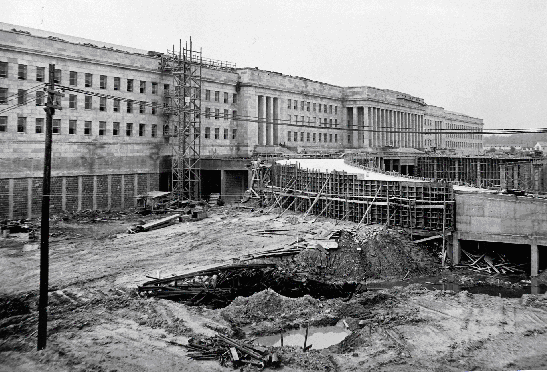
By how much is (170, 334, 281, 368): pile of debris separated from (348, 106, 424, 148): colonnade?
2346 inches

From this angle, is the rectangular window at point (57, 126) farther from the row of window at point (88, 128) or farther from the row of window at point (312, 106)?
the row of window at point (312, 106)

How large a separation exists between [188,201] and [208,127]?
14.5m

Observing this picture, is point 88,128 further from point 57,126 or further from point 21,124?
point 21,124

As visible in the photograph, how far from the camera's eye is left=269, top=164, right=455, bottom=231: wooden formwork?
3034 cm

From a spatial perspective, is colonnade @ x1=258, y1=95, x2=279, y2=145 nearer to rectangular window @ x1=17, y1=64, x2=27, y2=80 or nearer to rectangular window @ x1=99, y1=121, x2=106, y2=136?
rectangular window @ x1=99, y1=121, x2=106, y2=136

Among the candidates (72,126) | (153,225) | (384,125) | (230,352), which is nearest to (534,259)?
(230,352)

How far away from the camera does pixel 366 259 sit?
26906 mm

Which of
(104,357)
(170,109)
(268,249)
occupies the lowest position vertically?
(104,357)

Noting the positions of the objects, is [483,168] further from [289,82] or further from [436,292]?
[436,292]

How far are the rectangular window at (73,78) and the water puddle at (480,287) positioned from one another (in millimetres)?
31716

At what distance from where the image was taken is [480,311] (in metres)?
19.9

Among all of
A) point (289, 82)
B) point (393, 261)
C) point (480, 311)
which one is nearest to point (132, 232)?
point (393, 261)

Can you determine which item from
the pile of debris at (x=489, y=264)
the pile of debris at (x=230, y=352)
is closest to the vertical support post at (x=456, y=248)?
the pile of debris at (x=489, y=264)

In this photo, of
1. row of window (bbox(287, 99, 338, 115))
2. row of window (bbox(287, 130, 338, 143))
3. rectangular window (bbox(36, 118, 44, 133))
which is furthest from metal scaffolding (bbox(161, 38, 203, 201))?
row of window (bbox(287, 130, 338, 143))
